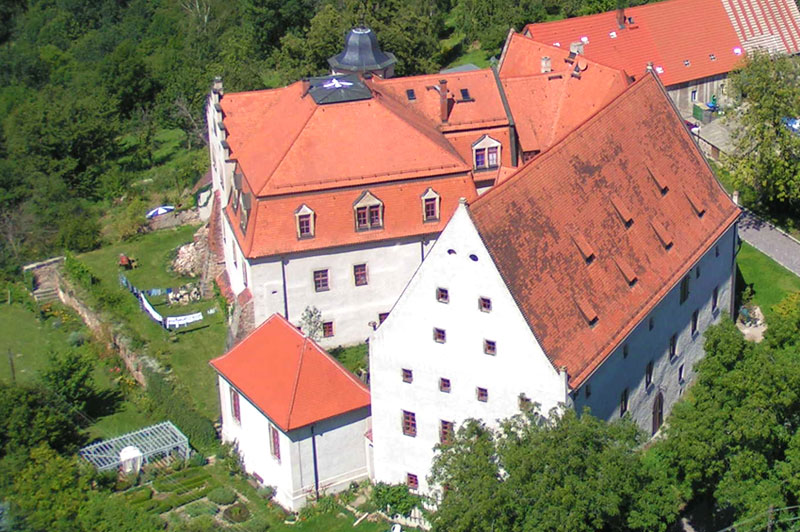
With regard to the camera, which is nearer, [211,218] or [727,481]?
[727,481]

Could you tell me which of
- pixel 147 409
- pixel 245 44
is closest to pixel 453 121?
pixel 147 409

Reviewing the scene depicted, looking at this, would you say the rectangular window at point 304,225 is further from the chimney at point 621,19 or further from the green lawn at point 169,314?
the chimney at point 621,19

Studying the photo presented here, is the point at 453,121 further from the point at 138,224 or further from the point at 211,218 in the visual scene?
the point at 138,224

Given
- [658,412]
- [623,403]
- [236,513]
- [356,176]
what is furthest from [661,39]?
[236,513]

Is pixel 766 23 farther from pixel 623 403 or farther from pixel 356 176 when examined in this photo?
pixel 623 403

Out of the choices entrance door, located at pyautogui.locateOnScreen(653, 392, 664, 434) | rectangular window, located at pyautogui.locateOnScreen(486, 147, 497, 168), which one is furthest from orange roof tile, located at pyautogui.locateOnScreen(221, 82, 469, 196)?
entrance door, located at pyautogui.locateOnScreen(653, 392, 664, 434)
